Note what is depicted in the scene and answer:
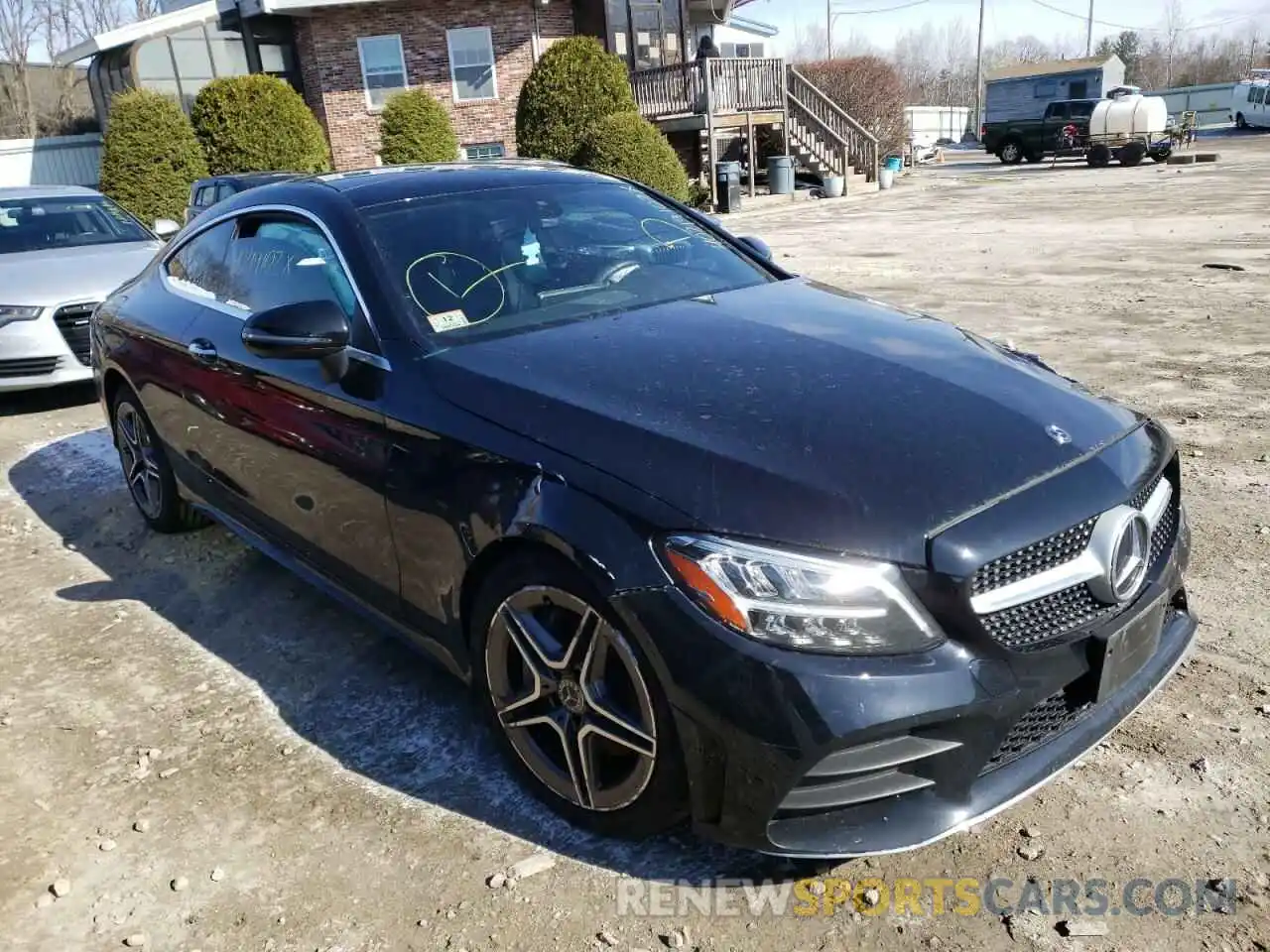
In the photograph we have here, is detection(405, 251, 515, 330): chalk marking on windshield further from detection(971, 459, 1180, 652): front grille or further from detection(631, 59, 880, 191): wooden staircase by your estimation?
detection(631, 59, 880, 191): wooden staircase

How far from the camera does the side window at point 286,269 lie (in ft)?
10.3

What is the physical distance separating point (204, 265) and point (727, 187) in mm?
17942

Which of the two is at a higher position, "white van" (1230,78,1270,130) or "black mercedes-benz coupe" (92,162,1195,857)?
"black mercedes-benz coupe" (92,162,1195,857)

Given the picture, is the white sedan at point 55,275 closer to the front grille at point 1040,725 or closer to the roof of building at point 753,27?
the front grille at point 1040,725

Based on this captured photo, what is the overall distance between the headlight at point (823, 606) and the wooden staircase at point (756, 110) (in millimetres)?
20650

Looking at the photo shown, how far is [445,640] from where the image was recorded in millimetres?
2807

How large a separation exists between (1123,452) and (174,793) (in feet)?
9.02

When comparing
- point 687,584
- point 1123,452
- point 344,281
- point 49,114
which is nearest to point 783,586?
point 687,584

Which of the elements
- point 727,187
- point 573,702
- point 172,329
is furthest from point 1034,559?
point 727,187

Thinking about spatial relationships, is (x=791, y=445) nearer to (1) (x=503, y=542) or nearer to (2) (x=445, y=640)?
(1) (x=503, y=542)

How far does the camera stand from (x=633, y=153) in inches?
715

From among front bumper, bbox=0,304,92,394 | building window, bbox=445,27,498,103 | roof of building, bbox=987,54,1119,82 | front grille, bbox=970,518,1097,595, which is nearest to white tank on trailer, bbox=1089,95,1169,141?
roof of building, bbox=987,54,1119,82

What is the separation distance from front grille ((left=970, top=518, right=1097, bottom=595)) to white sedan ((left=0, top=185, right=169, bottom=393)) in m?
6.90

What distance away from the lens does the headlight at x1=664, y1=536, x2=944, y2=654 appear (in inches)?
79.7
